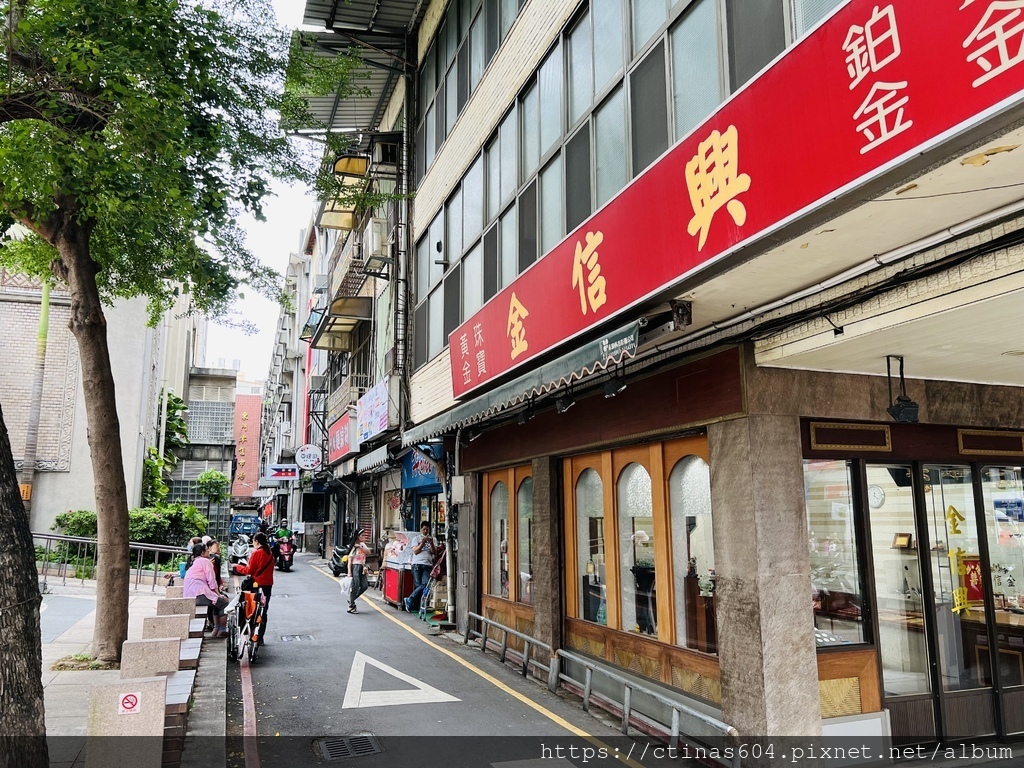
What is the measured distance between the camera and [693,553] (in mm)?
8055

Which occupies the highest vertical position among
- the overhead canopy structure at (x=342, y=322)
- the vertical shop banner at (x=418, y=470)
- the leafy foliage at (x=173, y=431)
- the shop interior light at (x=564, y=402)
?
the overhead canopy structure at (x=342, y=322)

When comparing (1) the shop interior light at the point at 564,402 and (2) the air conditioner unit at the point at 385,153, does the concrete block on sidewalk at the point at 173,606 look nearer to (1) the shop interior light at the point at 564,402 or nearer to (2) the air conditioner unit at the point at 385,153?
(1) the shop interior light at the point at 564,402

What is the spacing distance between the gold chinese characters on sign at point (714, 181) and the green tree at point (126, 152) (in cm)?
596

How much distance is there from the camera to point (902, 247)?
4988 millimetres

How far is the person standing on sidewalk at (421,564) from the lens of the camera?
1697 centimetres

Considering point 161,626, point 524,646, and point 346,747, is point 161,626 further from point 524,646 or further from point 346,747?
point 524,646

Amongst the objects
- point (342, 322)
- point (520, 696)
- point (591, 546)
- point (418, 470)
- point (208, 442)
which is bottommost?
point (520, 696)

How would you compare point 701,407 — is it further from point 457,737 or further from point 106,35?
point 106,35

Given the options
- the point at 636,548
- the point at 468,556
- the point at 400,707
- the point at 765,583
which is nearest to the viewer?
the point at 765,583

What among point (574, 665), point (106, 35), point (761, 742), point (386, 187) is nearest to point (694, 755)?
point (761, 742)

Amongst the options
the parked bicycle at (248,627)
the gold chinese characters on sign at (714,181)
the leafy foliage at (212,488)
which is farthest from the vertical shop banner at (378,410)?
the leafy foliage at (212,488)

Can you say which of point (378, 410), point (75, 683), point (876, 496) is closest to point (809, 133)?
point (876, 496)

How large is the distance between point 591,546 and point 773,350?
463cm

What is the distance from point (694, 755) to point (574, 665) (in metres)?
3.30
